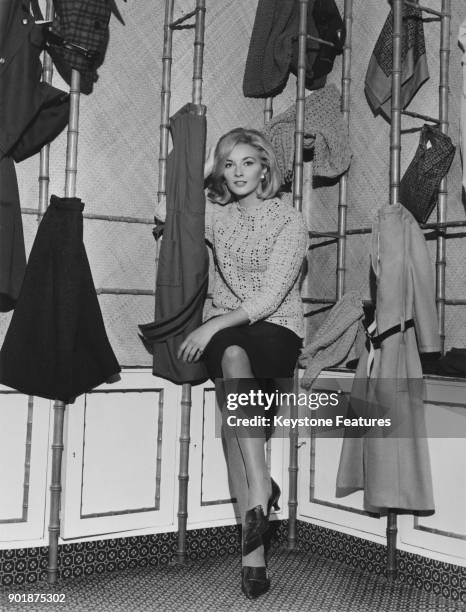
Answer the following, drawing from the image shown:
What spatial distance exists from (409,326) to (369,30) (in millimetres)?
1460

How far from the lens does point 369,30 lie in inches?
131

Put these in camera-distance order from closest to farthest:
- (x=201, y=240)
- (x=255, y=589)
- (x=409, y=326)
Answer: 1. (x=255, y=589)
2. (x=409, y=326)
3. (x=201, y=240)

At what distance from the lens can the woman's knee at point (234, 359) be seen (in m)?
2.57

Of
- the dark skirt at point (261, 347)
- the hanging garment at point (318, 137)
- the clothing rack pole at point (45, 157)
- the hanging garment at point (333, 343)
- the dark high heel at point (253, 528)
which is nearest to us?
the dark high heel at point (253, 528)

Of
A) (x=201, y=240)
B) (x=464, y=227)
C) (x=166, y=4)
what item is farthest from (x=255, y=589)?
(x=166, y=4)

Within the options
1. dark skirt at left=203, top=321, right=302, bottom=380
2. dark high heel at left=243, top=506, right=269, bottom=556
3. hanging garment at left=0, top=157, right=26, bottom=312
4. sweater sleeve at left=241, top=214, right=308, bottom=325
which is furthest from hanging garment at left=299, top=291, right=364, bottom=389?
hanging garment at left=0, top=157, right=26, bottom=312

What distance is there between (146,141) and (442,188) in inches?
47.2

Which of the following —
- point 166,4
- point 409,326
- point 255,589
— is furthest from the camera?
point 166,4

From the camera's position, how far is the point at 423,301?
2.65 m

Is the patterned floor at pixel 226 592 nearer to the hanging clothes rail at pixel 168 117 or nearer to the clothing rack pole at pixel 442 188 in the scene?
the hanging clothes rail at pixel 168 117

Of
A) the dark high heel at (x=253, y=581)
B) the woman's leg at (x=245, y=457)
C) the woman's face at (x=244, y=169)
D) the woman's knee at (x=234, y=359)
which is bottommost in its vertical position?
the dark high heel at (x=253, y=581)

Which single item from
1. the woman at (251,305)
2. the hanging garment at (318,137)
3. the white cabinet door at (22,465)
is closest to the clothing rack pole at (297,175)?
the hanging garment at (318,137)

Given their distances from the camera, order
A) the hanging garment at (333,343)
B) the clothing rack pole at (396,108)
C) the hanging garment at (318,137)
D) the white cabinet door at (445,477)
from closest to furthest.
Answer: the white cabinet door at (445,477) → the clothing rack pole at (396,108) → the hanging garment at (333,343) → the hanging garment at (318,137)

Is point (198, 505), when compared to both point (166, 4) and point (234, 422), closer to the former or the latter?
point (234, 422)
